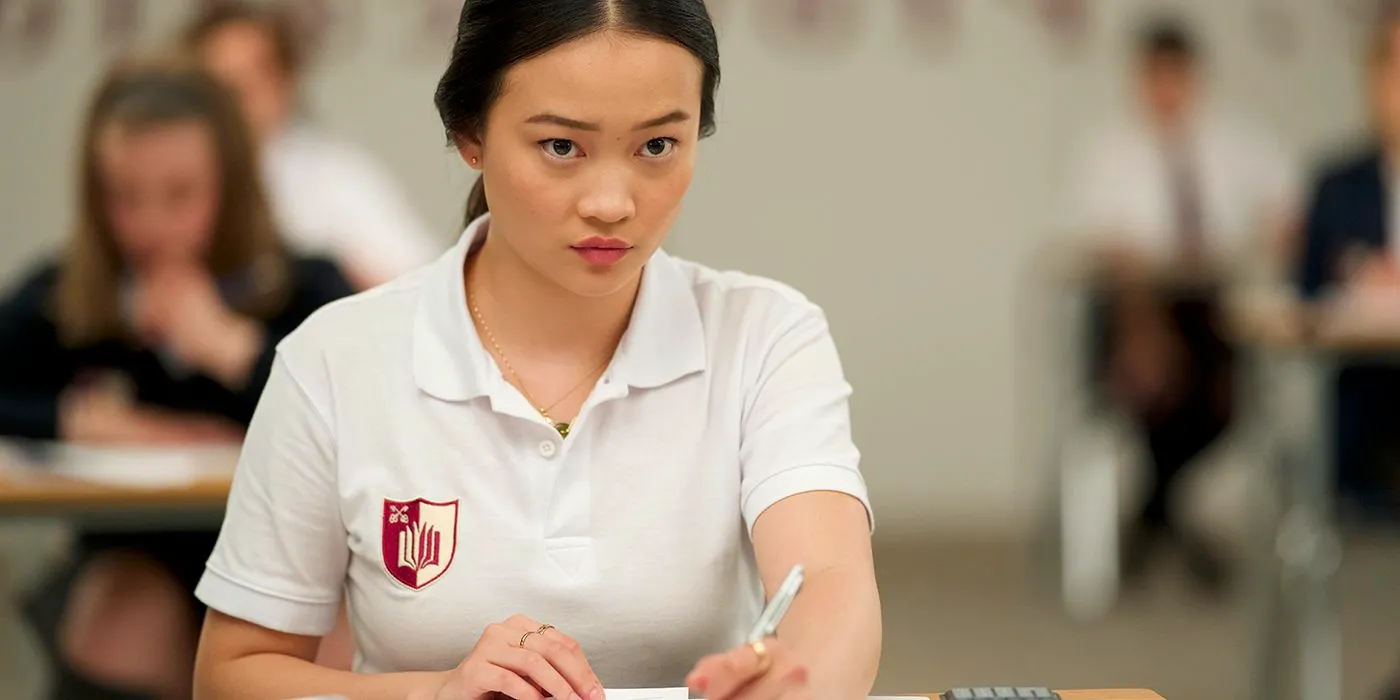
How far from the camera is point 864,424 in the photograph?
212 inches

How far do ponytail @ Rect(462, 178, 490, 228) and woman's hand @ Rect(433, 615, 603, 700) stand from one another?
1.52 feet

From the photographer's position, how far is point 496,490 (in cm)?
139

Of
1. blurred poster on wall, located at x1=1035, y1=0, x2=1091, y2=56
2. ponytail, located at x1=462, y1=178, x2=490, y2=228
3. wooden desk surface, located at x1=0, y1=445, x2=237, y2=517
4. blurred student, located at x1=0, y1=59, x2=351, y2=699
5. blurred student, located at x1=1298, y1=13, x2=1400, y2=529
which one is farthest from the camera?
blurred poster on wall, located at x1=1035, y1=0, x2=1091, y2=56

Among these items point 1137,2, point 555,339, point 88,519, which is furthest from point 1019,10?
point 555,339

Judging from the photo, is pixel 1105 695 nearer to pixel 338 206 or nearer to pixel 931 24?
pixel 338 206

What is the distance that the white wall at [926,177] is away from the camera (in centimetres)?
539

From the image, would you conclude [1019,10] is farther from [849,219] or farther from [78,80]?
[78,80]

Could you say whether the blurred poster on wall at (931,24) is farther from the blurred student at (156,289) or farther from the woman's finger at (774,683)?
the woman's finger at (774,683)

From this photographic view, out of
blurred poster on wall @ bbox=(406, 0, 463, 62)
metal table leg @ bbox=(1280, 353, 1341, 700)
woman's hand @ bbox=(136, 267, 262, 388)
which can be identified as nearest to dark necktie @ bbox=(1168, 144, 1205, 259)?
metal table leg @ bbox=(1280, 353, 1341, 700)

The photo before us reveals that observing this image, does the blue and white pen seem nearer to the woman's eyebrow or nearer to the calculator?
the calculator

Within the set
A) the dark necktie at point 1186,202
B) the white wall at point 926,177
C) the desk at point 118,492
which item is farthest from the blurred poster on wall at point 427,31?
the desk at point 118,492

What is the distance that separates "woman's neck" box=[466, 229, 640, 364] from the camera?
1454mm

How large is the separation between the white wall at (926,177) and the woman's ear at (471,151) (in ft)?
12.8

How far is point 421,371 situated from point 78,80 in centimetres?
417
